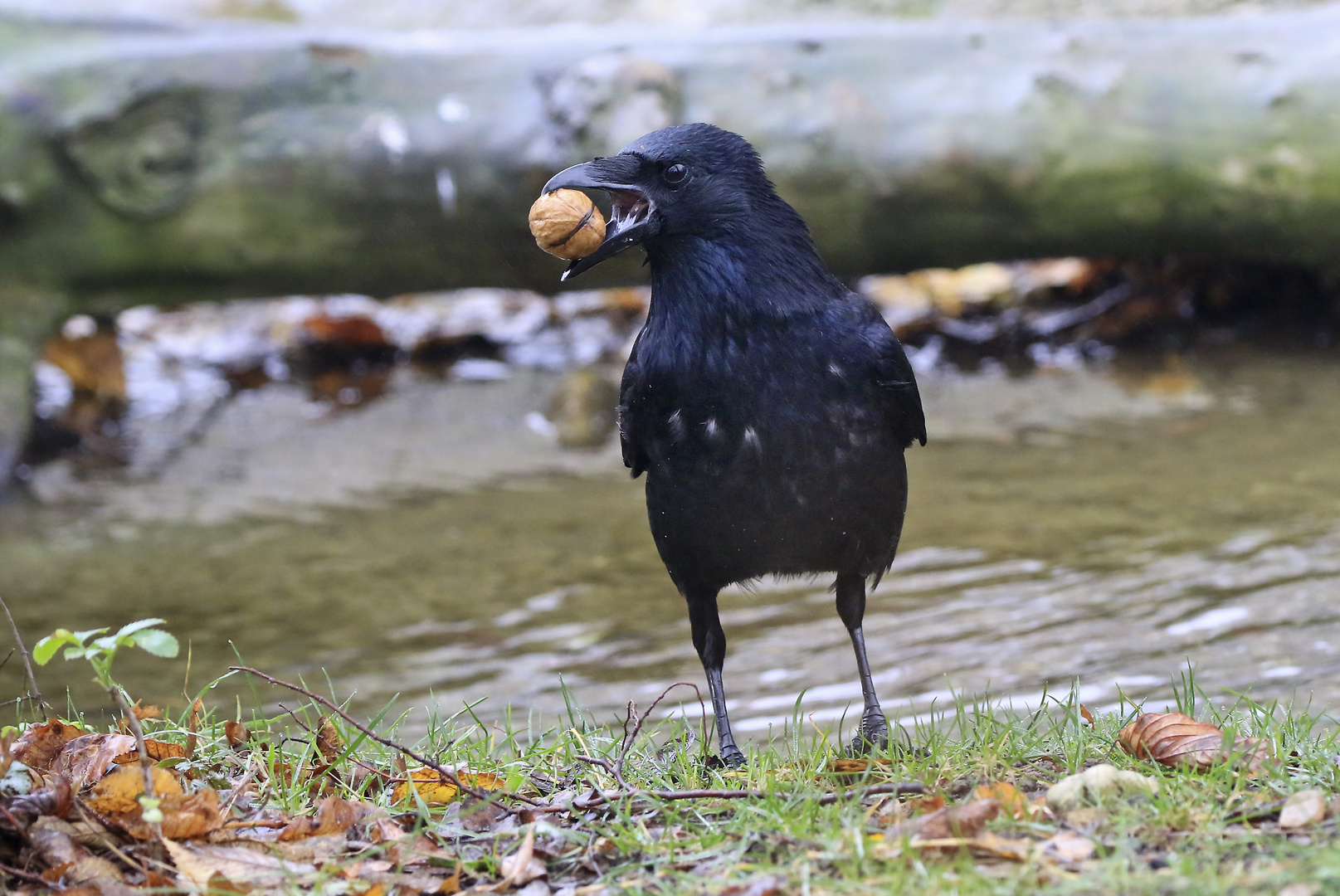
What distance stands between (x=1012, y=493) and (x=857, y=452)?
8.77ft

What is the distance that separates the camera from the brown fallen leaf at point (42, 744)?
2.45 meters

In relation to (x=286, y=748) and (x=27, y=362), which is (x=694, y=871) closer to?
(x=286, y=748)

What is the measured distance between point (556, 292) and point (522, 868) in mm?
4945

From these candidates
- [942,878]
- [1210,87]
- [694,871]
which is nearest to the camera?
[942,878]

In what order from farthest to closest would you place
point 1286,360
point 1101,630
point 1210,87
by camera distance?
point 1286,360
point 1210,87
point 1101,630

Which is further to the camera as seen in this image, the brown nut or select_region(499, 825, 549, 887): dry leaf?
the brown nut

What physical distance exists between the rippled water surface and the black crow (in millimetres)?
569

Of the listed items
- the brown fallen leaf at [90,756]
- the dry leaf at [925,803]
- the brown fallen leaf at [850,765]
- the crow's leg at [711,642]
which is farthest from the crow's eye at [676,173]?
the brown fallen leaf at [90,756]

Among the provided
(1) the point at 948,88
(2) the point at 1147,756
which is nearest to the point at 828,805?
(2) the point at 1147,756

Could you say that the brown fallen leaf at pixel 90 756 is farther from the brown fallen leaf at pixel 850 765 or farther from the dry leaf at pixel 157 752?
the brown fallen leaf at pixel 850 765

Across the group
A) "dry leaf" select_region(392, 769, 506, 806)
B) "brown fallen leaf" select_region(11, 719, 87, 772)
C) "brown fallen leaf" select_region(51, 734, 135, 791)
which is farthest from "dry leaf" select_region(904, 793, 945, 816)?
"brown fallen leaf" select_region(11, 719, 87, 772)

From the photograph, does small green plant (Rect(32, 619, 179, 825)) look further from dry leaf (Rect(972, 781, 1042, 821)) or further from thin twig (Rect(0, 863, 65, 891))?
dry leaf (Rect(972, 781, 1042, 821))

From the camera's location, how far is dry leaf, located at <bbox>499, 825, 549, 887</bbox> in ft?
6.84

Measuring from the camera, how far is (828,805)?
7.34 feet
